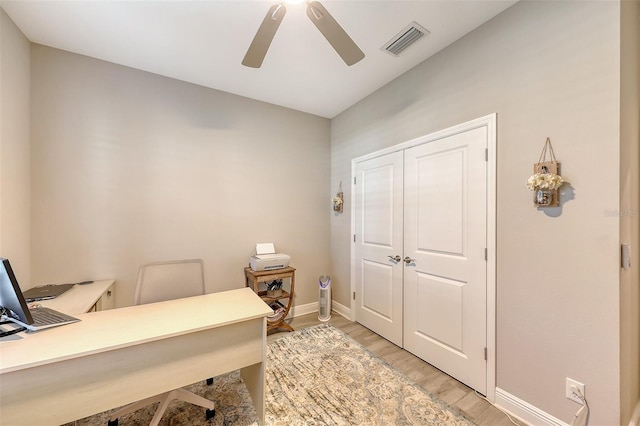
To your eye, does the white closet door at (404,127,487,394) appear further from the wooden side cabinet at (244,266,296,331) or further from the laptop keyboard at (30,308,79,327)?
the laptop keyboard at (30,308,79,327)

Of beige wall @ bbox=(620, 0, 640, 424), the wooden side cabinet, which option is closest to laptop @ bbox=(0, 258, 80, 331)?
the wooden side cabinet

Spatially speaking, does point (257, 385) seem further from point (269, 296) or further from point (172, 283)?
point (269, 296)

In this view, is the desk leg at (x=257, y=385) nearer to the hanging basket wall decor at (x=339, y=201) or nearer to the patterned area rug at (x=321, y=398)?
the patterned area rug at (x=321, y=398)

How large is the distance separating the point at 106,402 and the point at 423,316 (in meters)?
2.25

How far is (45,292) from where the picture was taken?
6.10 ft

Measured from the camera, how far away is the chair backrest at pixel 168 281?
171 centimetres

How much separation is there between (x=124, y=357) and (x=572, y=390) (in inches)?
94.9

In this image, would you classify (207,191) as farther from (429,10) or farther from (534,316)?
(534,316)

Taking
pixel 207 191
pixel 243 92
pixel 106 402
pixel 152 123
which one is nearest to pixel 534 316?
pixel 106 402

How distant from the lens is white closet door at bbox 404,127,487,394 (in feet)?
6.02

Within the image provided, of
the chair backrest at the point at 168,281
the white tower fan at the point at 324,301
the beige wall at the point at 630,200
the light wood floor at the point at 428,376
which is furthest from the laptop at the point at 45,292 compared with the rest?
the beige wall at the point at 630,200

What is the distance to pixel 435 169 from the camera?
7.02 feet

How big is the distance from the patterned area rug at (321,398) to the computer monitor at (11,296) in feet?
3.18

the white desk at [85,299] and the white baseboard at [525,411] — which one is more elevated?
the white desk at [85,299]
